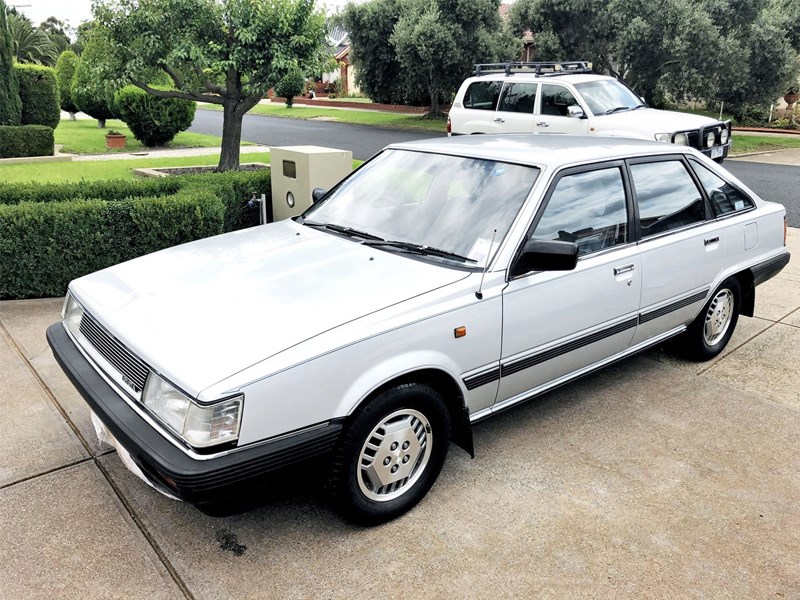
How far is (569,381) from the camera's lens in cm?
394

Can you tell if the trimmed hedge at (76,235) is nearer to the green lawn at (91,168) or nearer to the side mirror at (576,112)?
the green lawn at (91,168)

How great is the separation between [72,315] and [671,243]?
3.45 m

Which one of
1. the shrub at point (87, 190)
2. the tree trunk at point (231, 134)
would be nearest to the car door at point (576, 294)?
the shrub at point (87, 190)

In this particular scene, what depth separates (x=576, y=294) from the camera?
370 cm

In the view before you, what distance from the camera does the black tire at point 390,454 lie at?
2891mm

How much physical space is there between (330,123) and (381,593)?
27.0m

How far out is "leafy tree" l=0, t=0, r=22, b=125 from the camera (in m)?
15.1

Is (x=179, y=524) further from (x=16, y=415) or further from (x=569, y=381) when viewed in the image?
(x=569, y=381)

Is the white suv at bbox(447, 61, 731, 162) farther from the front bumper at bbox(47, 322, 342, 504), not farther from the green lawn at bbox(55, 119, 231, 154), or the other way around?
the front bumper at bbox(47, 322, 342, 504)

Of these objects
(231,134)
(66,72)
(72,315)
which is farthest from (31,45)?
(72,315)

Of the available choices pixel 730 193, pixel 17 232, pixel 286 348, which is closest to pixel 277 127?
pixel 17 232

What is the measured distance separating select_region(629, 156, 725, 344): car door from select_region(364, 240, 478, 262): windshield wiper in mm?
1281

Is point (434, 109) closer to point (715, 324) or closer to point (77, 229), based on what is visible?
point (77, 229)

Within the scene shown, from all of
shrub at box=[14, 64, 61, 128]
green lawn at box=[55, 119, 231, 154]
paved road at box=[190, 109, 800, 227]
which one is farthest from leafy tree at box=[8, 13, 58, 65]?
shrub at box=[14, 64, 61, 128]
